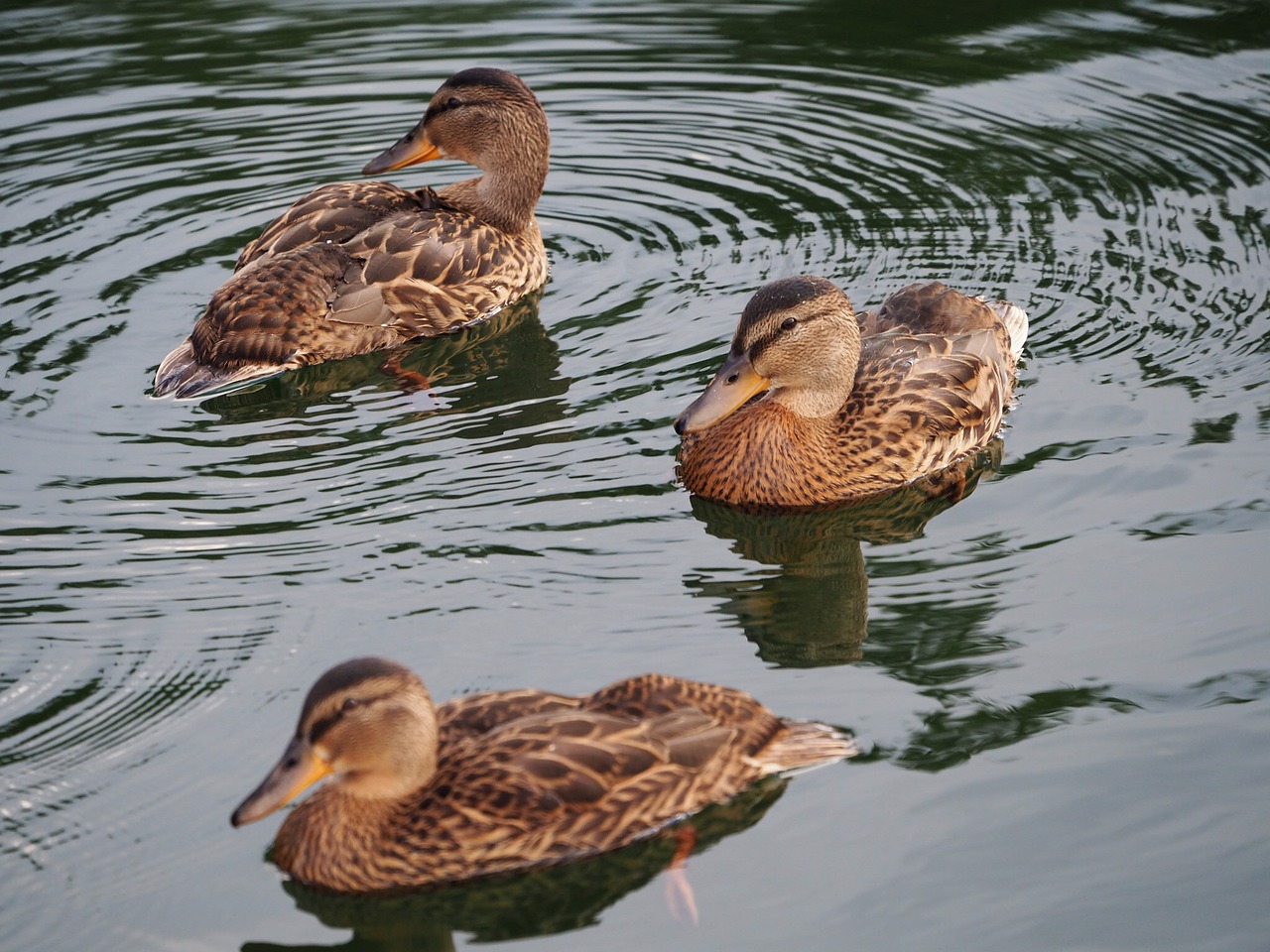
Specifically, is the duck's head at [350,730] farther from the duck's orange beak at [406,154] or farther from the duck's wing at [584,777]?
the duck's orange beak at [406,154]

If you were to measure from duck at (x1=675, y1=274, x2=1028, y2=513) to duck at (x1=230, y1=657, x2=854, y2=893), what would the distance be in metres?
2.37

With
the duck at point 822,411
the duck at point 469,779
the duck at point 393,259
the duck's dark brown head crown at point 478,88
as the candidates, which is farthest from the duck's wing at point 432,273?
the duck at point 469,779

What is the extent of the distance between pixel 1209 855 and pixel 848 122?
7.98 meters

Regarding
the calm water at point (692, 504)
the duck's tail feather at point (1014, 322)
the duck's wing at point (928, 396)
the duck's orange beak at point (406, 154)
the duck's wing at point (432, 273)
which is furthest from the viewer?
the duck's orange beak at point (406, 154)

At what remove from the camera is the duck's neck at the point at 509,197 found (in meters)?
11.3

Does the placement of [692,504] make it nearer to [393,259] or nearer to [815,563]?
[815,563]

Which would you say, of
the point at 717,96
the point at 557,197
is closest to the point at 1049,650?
the point at 557,197

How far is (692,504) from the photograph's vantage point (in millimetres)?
8555

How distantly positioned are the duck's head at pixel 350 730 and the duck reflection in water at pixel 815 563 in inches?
69.8

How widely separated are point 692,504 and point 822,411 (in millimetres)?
792

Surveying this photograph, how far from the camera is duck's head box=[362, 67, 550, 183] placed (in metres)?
11.3

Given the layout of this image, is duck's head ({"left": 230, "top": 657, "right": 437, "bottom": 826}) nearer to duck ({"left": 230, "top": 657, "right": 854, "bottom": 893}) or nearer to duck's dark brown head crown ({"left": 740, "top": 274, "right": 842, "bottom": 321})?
duck ({"left": 230, "top": 657, "right": 854, "bottom": 893})

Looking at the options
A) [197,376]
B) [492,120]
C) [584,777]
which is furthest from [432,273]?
[584,777]

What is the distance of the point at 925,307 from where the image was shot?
9398 mm
